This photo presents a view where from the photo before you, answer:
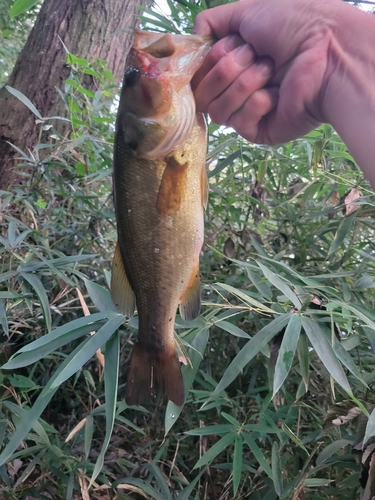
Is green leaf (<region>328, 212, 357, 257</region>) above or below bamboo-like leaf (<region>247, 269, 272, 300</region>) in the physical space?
above

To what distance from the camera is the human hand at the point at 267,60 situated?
3.11ft

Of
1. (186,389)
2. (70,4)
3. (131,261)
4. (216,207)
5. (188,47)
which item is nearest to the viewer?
(188,47)

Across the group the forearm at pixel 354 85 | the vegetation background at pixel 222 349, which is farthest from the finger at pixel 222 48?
the vegetation background at pixel 222 349

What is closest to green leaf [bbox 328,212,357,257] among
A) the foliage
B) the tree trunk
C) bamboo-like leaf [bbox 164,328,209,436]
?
bamboo-like leaf [bbox 164,328,209,436]

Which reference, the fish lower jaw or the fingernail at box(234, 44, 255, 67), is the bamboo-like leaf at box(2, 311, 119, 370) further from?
the fingernail at box(234, 44, 255, 67)

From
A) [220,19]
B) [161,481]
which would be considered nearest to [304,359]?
[161,481]

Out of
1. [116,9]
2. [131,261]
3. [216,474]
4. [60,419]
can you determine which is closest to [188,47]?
[131,261]

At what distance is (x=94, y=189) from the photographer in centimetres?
224

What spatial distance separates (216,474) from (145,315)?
83 centimetres

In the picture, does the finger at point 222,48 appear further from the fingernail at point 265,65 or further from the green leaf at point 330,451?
the green leaf at point 330,451

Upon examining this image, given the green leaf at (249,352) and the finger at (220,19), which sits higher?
the finger at (220,19)

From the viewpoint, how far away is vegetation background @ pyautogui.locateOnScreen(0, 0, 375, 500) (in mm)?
1018

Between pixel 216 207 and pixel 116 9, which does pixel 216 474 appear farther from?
pixel 116 9

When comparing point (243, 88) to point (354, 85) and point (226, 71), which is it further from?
point (354, 85)
